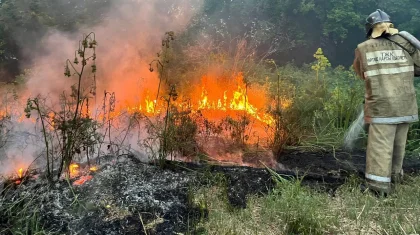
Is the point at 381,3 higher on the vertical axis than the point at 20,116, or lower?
higher

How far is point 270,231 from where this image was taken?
10.8ft

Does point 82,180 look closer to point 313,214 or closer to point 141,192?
point 141,192

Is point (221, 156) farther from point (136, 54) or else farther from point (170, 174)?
point (136, 54)

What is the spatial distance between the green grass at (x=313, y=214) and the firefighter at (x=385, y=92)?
391mm

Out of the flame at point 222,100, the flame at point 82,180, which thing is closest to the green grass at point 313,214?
the flame at point 82,180

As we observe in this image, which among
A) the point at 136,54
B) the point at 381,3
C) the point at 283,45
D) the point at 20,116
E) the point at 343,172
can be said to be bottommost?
the point at 343,172

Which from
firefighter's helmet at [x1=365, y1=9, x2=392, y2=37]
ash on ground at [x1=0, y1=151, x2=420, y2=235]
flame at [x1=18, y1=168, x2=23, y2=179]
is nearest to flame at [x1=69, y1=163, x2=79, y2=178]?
ash on ground at [x1=0, y1=151, x2=420, y2=235]

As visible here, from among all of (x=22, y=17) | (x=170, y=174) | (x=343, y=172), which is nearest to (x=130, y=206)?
(x=170, y=174)

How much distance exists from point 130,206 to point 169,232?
577 mm

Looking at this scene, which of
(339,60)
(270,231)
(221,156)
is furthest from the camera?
(339,60)

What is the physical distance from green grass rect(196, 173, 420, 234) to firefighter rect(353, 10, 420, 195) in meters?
0.39

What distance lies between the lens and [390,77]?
166 inches

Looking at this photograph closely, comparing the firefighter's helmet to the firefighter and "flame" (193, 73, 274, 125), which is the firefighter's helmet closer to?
the firefighter

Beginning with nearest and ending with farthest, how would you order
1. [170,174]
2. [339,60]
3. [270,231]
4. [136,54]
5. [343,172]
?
[270,231] → [170,174] → [343,172] → [136,54] → [339,60]
